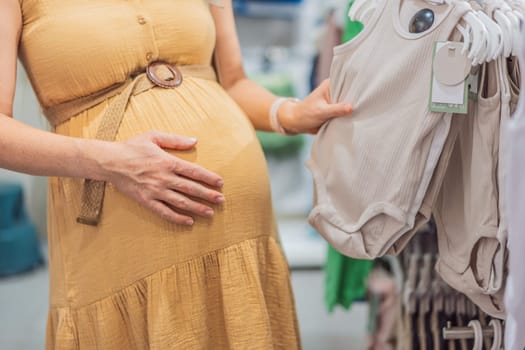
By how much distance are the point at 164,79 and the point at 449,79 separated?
0.45 metres

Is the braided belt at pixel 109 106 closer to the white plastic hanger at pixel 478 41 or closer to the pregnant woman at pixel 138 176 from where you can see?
the pregnant woman at pixel 138 176

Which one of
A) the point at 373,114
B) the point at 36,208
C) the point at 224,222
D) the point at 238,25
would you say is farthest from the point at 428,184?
the point at 36,208

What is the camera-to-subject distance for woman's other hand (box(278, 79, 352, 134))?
3.49 feet

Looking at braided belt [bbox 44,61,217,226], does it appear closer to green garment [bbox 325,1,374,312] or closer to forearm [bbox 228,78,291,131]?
forearm [bbox 228,78,291,131]

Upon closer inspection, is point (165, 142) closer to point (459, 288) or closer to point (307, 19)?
point (459, 288)

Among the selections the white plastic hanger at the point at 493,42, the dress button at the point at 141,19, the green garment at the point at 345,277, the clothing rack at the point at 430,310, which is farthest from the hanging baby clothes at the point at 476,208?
the green garment at the point at 345,277

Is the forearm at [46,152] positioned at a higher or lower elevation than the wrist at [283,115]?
lower

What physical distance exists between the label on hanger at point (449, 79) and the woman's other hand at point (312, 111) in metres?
0.16

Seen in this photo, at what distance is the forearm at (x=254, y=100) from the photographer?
Answer: 48.7 inches

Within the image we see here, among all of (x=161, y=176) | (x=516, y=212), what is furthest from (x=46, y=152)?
(x=516, y=212)

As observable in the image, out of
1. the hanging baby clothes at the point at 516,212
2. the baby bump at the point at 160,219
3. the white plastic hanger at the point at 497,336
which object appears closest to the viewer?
the hanging baby clothes at the point at 516,212

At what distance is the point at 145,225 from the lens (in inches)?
39.2

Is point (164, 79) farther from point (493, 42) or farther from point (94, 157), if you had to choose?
point (493, 42)

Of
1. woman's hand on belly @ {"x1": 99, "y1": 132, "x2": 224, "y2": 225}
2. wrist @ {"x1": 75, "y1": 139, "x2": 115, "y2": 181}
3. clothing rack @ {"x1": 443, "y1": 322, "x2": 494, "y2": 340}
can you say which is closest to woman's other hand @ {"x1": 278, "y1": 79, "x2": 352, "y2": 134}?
woman's hand on belly @ {"x1": 99, "y1": 132, "x2": 224, "y2": 225}
